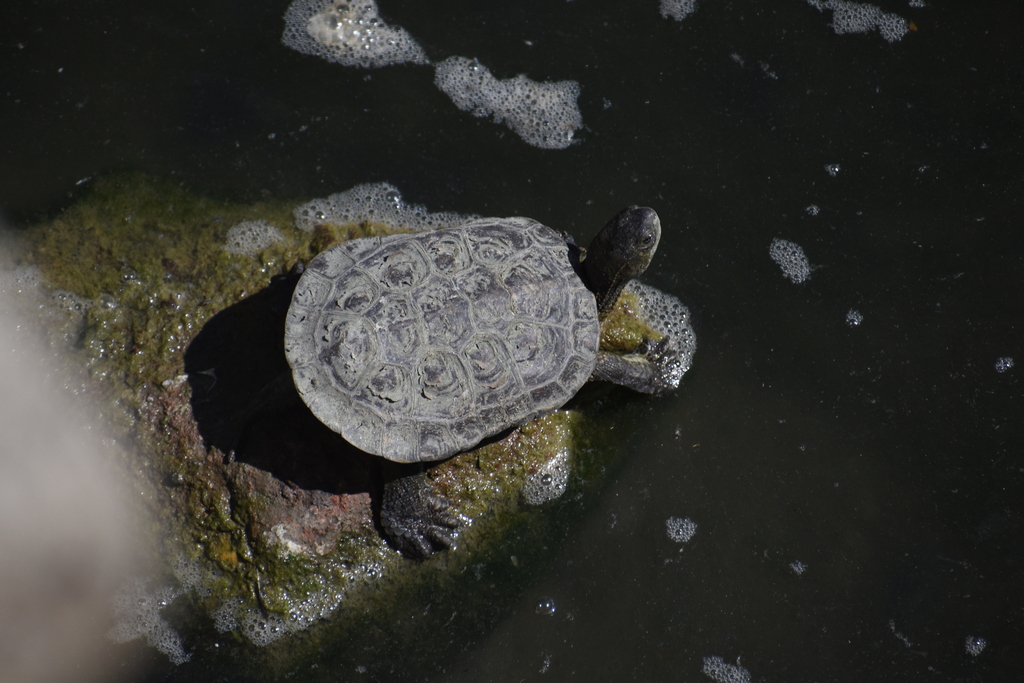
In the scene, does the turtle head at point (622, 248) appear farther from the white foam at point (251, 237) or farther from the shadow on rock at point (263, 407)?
the white foam at point (251, 237)

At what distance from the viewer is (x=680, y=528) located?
3.29 metres

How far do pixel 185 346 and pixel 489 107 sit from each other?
2.36m

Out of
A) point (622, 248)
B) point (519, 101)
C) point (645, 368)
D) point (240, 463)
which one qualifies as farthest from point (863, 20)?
point (240, 463)

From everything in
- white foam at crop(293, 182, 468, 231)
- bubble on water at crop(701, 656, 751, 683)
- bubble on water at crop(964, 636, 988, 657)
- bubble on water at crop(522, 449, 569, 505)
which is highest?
white foam at crop(293, 182, 468, 231)

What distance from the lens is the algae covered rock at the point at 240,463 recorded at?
295 centimetres

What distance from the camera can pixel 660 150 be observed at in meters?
3.96

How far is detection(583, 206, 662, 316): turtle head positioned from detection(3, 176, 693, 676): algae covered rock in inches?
30.4

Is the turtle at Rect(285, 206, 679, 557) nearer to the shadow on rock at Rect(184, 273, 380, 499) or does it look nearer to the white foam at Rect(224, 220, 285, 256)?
the shadow on rock at Rect(184, 273, 380, 499)

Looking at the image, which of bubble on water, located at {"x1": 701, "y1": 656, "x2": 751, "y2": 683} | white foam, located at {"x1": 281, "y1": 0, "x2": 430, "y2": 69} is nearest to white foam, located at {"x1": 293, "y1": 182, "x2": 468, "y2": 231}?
white foam, located at {"x1": 281, "y1": 0, "x2": 430, "y2": 69}

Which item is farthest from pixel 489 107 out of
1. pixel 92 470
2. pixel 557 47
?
pixel 92 470

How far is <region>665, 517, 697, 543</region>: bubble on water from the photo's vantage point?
3.28 m

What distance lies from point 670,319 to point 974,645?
7.46 ft

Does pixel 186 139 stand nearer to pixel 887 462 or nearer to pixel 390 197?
pixel 390 197

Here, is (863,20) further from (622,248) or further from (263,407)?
(263,407)
